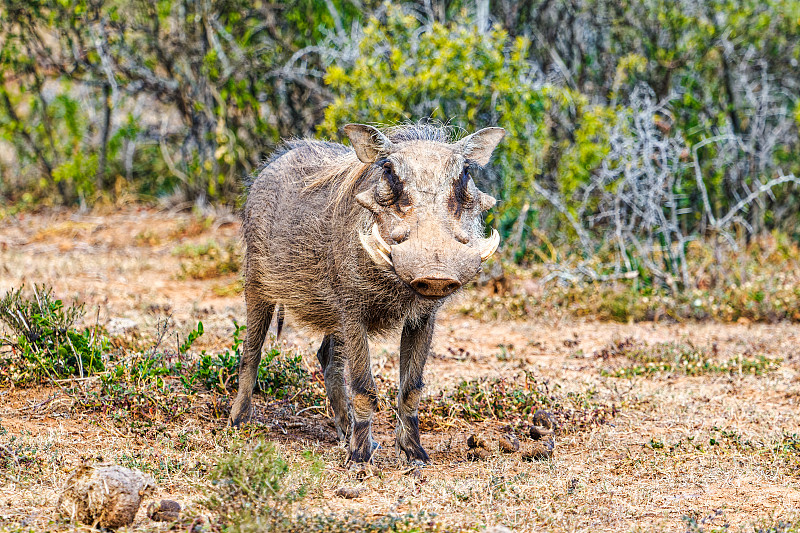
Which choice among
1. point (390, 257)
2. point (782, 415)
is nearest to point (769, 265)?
point (782, 415)

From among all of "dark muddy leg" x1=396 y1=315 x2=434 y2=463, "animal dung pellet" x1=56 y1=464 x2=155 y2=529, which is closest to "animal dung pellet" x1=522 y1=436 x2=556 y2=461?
"dark muddy leg" x1=396 y1=315 x2=434 y2=463

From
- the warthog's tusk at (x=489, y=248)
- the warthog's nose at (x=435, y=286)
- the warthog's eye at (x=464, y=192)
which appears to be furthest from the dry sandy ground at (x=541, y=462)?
the warthog's eye at (x=464, y=192)

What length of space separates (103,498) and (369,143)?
1.76m

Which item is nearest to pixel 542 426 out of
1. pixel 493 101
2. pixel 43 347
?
pixel 43 347

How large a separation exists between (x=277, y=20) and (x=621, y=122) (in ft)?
15.0

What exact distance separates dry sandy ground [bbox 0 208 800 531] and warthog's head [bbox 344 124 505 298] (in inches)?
32.5

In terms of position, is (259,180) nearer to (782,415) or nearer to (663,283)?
(782,415)

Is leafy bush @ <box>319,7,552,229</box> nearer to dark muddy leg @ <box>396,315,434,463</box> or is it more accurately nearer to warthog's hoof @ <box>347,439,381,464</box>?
dark muddy leg @ <box>396,315,434,463</box>

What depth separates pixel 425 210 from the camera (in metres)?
3.37

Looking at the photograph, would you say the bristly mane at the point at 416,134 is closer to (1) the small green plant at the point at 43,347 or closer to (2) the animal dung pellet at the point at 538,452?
(2) the animal dung pellet at the point at 538,452

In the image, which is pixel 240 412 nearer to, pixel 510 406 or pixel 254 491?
pixel 510 406

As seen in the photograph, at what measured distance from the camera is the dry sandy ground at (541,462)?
3.11 meters

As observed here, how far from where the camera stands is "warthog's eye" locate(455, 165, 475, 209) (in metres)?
3.51

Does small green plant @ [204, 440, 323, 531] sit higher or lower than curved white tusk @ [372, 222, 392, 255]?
lower
